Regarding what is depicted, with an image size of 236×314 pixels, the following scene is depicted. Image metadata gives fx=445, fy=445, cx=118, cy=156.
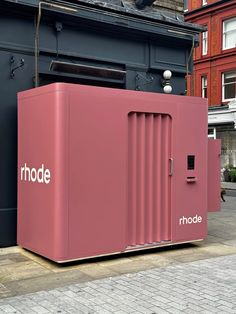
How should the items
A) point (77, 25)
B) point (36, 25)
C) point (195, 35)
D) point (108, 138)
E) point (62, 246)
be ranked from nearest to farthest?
point (62, 246)
point (108, 138)
point (36, 25)
point (77, 25)
point (195, 35)

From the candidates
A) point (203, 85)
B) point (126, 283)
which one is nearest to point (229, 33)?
point (203, 85)

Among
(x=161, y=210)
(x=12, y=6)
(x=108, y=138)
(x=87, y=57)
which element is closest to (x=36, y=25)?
(x=12, y=6)

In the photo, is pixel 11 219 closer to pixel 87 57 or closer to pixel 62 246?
pixel 62 246

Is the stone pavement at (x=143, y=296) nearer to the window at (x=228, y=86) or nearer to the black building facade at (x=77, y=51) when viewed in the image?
the black building facade at (x=77, y=51)

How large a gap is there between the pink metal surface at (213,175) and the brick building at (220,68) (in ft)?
59.9

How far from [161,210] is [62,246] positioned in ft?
6.23

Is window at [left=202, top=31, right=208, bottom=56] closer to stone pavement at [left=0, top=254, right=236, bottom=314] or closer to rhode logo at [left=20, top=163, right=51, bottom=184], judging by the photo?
rhode logo at [left=20, top=163, right=51, bottom=184]

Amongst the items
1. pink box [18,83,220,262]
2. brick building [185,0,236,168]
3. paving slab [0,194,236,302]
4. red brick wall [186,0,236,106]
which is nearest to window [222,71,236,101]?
brick building [185,0,236,168]

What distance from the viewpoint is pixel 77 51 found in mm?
8523

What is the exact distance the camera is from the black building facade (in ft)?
25.0

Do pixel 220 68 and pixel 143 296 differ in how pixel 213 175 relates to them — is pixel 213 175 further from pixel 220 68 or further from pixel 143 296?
pixel 220 68

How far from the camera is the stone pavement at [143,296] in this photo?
15.1 feet

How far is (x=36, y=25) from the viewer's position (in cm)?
788

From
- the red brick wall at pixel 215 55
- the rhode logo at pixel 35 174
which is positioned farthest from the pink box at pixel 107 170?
the red brick wall at pixel 215 55
